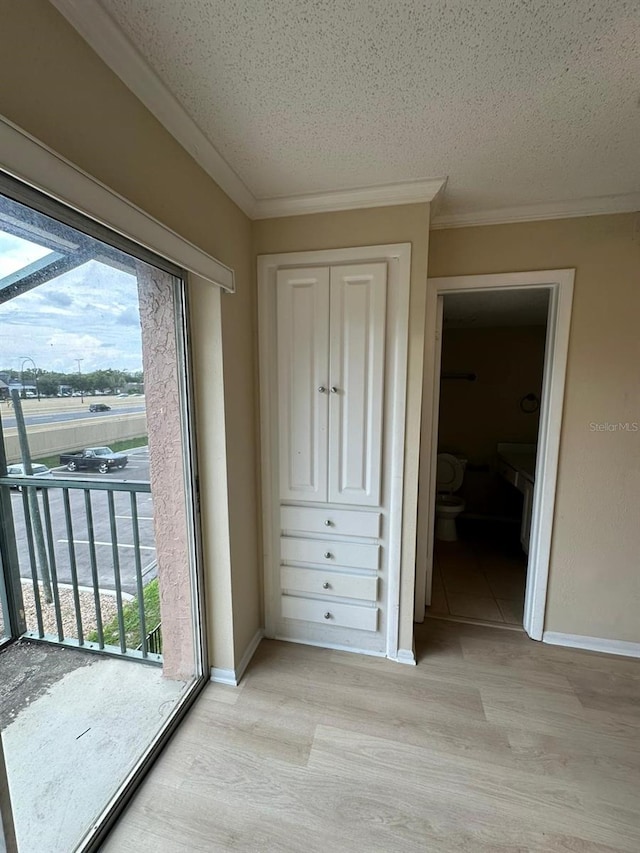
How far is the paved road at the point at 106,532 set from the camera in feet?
4.50

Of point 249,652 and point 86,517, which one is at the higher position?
point 86,517

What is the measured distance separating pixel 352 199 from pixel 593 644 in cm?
270

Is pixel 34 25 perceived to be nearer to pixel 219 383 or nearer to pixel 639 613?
pixel 219 383

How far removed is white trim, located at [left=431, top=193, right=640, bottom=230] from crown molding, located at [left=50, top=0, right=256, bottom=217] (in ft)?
3.81

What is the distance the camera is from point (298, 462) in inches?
71.4

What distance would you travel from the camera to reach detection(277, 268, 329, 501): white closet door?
1.70 metres

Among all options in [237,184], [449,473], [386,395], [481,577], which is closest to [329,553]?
[386,395]

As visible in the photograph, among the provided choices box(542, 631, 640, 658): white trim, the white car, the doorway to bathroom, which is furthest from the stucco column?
box(542, 631, 640, 658): white trim

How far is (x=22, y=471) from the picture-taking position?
995 mm

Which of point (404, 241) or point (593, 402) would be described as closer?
point (404, 241)

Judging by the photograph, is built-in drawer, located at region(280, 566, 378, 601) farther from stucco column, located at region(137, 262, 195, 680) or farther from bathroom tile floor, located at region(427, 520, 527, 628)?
bathroom tile floor, located at region(427, 520, 527, 628)

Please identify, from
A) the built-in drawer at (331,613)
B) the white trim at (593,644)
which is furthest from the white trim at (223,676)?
the white trim at (593,644)

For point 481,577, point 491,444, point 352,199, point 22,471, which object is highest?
point 352,199
